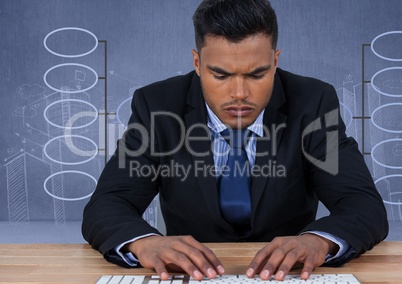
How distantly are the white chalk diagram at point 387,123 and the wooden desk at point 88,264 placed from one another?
135 inches

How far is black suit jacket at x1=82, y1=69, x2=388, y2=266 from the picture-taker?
1.45 meters

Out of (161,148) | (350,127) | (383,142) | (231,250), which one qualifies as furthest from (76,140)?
(231,250)

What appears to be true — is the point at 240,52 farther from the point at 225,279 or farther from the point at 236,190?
the point at 225,279

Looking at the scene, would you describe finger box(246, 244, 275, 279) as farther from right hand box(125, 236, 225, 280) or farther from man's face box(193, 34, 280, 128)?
man's face box(193, 34, 280, 128)

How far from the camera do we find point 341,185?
4.59ft

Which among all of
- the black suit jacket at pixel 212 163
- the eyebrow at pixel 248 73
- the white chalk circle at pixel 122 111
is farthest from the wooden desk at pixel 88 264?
the white chalk circle at pixel 122 111

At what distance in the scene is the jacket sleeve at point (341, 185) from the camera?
1.14 m

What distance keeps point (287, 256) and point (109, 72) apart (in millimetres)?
3780

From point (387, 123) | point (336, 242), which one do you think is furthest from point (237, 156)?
point (387, 123)

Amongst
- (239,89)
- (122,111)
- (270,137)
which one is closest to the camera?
(239,89)

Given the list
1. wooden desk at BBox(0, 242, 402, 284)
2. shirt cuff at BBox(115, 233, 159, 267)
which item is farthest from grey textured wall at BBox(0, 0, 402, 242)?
shirt cuff at BBox(115, 233, 159, 267)

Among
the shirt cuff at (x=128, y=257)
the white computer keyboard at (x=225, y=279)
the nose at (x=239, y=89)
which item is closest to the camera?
the white computer keyboard at (x=225, y=279)

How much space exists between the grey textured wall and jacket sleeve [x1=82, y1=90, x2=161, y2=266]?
117 inches

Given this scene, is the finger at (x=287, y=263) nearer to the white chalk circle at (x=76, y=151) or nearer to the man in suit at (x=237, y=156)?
the man in suit at (x=237, y=156)
